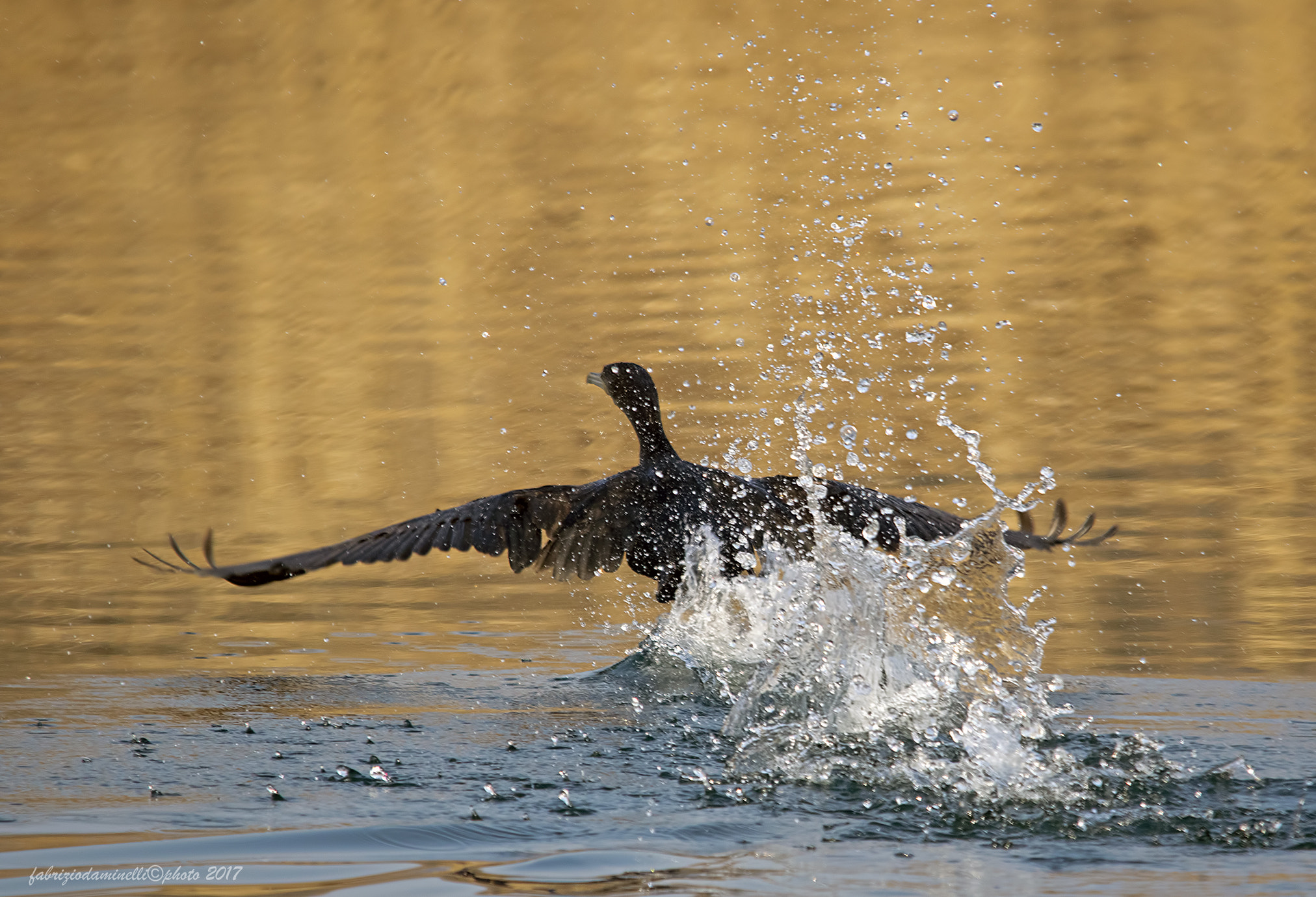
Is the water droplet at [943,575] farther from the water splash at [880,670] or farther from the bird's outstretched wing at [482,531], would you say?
the bird's outstretched wing at [482,531]

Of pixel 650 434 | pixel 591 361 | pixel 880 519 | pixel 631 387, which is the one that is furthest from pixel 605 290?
pixel 880 519

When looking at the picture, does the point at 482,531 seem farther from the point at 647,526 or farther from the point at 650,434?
the point at 650,434

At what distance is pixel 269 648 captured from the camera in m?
7.24

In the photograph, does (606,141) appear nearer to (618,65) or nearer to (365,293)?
(618,65)

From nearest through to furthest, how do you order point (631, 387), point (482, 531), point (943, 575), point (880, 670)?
point (880, 670) < point (943, 575) < point (482, 531) < point (631, 387)

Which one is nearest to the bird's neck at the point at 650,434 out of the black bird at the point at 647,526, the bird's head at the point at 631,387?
the bird's head at the point at 631,387

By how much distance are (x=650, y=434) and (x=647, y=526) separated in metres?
0.78

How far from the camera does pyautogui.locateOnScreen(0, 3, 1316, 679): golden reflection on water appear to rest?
8180mm

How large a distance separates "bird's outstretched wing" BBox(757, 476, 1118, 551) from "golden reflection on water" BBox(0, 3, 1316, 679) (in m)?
0.54

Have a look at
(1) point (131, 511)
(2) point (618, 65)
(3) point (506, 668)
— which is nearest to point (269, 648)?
(3) point (506, 668)

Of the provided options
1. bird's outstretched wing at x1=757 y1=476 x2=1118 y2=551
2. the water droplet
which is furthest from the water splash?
bird's outstretched wing at x1=757 y1=476 x2=1118 y2=551

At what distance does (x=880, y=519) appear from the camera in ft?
21.9

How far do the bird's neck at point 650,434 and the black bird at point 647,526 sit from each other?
0.44m

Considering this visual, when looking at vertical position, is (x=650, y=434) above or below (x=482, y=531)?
above
